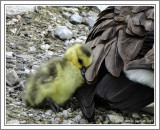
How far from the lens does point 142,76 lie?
10.1 ft

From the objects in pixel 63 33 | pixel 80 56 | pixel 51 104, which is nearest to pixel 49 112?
pixel 51 104

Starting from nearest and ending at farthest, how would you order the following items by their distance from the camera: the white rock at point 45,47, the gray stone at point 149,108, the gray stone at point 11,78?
the gray stone at point 149,108
the gray stone at point 11,78
the white rock at point 45,47

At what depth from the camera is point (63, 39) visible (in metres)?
4.99

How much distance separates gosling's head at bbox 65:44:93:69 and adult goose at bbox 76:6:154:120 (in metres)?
0.06

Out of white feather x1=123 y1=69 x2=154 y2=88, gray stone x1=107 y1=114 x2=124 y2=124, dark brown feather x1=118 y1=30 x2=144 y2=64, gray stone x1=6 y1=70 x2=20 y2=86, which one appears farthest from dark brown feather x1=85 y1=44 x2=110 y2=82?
gray stone x1=6 y1=70 x2=20 y2=86

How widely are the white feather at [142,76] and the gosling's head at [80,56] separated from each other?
40cm

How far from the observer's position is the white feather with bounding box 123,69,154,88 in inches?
121

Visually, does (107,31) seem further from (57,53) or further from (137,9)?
(57,53)

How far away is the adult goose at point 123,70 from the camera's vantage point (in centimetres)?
310

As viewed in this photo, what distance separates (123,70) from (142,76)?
0.58ft

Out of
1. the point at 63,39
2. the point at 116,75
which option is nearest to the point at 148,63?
the point at 116,75

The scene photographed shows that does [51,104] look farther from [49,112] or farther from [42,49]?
[42,49]

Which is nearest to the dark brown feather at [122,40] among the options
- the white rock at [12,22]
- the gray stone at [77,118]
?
the gray stone at [77,118]

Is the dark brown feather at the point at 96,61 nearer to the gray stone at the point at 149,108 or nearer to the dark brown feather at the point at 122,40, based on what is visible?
the dark brown feather at the point at 122,40
